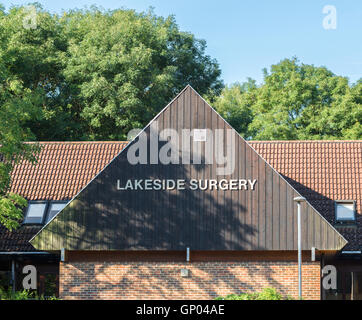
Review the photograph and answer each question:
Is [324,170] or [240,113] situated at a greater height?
[240,113]

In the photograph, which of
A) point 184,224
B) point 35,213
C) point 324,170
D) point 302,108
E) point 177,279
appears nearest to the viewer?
point 184,224

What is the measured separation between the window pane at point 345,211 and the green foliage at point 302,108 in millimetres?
14388

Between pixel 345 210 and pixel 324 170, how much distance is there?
2.04m

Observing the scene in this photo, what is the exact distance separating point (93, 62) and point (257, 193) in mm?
19074

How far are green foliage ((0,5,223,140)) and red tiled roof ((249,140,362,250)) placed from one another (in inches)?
469

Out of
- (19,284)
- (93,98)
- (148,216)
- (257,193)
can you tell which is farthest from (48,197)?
(93,98)

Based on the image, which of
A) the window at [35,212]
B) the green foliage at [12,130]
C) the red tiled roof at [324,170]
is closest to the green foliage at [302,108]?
the red tiled roof at [324,170]

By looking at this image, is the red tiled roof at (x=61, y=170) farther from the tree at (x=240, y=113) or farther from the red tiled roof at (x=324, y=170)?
the tree at (x=240, y=113)

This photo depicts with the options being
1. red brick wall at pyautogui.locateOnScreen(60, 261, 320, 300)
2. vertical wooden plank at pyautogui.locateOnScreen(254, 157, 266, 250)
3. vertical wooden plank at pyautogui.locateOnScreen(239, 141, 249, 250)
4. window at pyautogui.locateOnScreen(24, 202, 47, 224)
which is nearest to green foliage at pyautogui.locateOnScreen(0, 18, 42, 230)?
red brick wall at pyautogui.locateOnScreen(60, 261, 320, 300)

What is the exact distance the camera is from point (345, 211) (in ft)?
78.5

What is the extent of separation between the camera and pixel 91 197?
69.4 ft

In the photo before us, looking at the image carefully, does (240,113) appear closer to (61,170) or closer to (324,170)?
(324,170)

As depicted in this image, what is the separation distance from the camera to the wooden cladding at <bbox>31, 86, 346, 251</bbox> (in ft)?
68.9

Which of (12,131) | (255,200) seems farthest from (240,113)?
(12,131)
